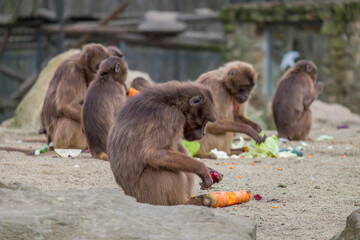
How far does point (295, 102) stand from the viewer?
11.4 m

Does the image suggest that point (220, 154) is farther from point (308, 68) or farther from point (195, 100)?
point (195, 100)

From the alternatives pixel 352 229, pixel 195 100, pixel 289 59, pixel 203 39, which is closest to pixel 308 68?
pixel 289 59

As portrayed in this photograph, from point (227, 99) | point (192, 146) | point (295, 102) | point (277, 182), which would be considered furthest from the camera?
point (295, 102)

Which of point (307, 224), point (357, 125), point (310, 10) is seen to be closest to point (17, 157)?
point (307, 224)

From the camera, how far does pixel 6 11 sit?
16703 millimetres

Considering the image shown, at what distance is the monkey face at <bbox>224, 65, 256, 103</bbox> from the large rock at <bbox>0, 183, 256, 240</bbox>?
4878 mm

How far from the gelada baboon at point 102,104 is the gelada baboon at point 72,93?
0.77 metres

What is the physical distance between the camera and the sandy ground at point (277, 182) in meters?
5.49

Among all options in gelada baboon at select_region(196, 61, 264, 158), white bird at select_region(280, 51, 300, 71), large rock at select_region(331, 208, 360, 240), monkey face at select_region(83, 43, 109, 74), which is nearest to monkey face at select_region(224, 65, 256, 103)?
gelada baboon at select_region(196, 61, 264, 158)

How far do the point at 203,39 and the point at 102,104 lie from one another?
11373 millimetres

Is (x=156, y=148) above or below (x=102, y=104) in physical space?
above

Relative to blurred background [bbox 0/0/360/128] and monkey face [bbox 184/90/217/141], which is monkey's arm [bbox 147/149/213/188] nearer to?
monkey face [bbox 184/90/217/141]

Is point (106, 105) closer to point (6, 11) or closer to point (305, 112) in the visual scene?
point (305, 112)

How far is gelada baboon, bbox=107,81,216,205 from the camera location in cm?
528
